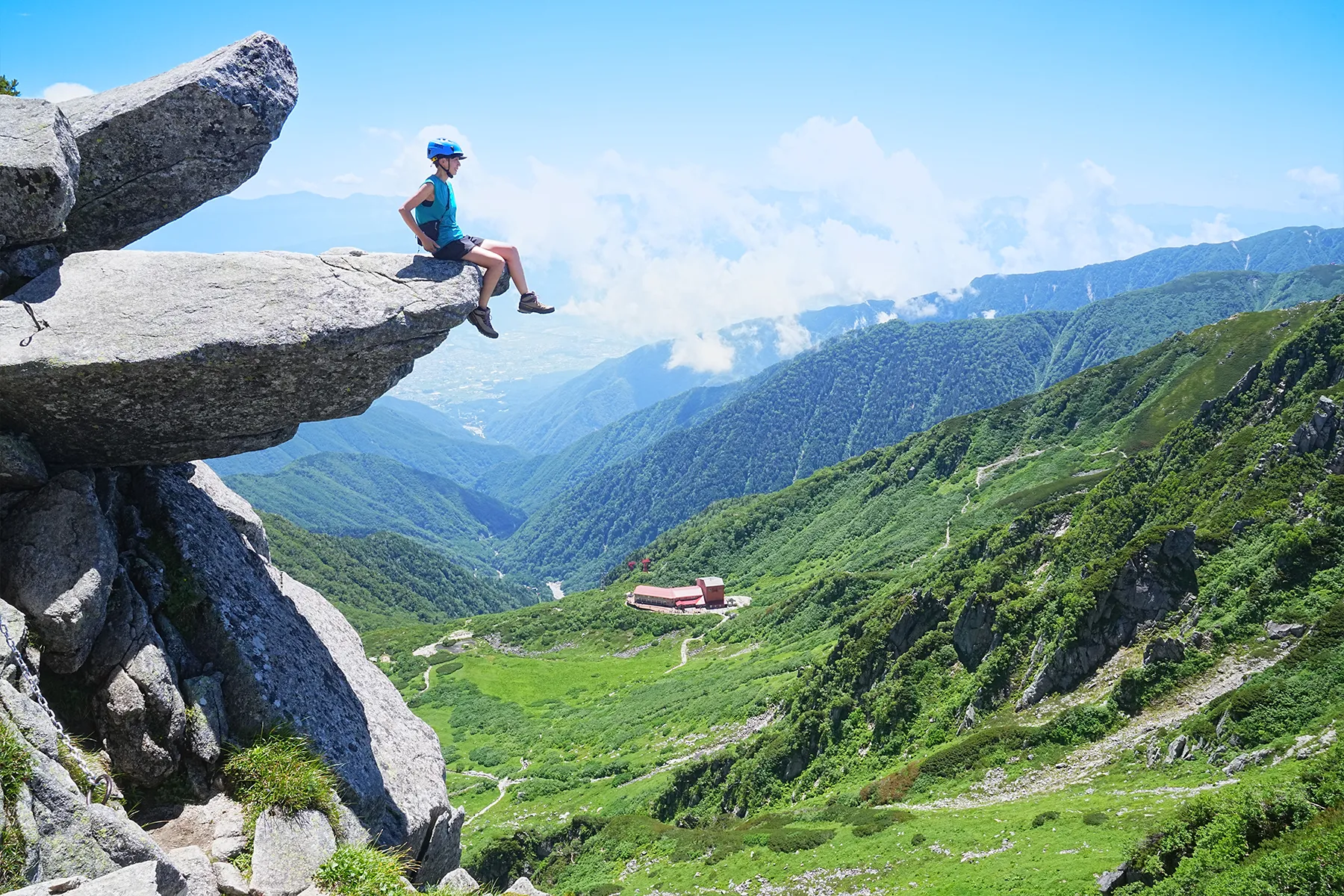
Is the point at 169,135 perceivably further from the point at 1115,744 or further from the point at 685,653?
the point at 685,653

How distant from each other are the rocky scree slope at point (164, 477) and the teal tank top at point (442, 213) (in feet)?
3.93

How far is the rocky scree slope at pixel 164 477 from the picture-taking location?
12.2 metres

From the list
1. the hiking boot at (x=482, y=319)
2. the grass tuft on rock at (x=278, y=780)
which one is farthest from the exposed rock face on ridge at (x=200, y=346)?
the grass tuft on rock at (x=278, y=780)

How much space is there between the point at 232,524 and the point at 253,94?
36.7 feet

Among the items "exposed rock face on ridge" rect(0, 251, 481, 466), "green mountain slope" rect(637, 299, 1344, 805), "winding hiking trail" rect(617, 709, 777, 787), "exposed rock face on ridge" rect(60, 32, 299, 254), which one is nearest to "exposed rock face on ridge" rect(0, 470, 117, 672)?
"exposed rock face on ridge" rect(0, 251, 481, 466)

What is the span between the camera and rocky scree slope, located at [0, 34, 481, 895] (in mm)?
12188

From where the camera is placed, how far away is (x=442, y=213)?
18.9 m

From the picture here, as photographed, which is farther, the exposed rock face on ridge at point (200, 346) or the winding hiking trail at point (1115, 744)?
the winding hiking trail at point (1115, 744)

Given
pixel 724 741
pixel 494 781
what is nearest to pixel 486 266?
pixel 724 741

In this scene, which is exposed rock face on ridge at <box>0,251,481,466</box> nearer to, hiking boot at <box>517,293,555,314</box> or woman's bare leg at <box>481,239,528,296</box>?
woman's bare leg at <box>481,239,528,296</box>

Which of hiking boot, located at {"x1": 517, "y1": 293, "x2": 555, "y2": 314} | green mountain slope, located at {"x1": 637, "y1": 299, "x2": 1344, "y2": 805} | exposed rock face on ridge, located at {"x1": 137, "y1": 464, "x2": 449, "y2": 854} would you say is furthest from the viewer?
green mountain slope, located at {"x1": 637, "y1": 299, "x2": 1344, "y2": 805}

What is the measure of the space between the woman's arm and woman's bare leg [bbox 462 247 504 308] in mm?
947

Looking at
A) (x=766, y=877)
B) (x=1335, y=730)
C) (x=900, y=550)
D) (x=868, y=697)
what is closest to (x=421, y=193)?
(x=766, y=877)

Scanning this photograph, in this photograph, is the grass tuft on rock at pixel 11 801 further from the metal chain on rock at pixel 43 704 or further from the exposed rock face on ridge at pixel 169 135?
the exposed rock face on ridge at pixel 169 135
